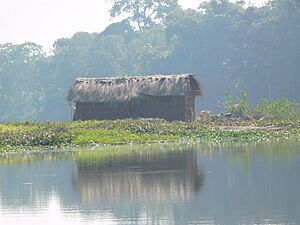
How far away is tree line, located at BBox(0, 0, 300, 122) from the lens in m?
78.4

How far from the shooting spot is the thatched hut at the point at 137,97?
52.6 metres

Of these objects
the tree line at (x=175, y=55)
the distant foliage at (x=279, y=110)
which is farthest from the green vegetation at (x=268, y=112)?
the tree line at (x=175, y=55)

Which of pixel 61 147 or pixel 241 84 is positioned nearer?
pixel 61 147

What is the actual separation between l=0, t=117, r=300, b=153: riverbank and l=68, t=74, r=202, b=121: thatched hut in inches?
290

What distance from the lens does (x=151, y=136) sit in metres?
41.5

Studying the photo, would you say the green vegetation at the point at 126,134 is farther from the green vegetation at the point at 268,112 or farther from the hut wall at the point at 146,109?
the hut wall at the point at 146,109

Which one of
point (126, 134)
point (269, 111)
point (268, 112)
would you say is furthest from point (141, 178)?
point (269, 111)

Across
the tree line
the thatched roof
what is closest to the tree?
the tree line

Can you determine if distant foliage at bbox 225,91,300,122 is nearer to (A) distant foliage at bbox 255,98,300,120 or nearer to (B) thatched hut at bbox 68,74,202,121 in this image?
(A) distant foliage at bbox 255,98,300,120

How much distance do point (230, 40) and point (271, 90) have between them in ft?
22.7

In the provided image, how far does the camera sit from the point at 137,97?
53.5m

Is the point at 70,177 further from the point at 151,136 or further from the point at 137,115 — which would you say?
the point at 137,115

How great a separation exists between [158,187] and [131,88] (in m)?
30.1

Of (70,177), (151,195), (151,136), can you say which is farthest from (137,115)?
(151,195)
